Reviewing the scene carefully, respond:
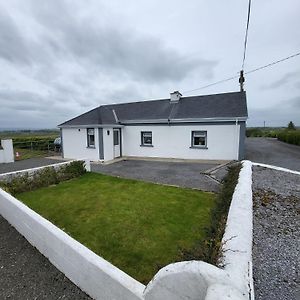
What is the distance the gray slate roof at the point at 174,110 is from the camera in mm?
14203

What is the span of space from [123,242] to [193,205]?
275 centimetres

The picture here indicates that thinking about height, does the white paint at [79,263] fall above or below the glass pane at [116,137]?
below

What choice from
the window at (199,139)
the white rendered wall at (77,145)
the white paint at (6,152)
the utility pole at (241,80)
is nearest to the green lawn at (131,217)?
the white rendered wall at (77,145)

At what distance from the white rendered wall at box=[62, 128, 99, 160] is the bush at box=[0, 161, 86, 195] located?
4476 mm

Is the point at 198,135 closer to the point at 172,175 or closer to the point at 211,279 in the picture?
the point at 172,175

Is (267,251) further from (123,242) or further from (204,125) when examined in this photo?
(204,125)

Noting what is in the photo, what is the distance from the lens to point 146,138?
647 inches

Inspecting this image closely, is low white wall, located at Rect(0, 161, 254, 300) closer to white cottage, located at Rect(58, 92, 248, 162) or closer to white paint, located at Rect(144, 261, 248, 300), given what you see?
white paint, located at Rect(144, 261, 248, 300)

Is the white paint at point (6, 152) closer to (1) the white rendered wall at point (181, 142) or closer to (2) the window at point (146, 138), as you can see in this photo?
(1) the white rendered wall at point (181, 142)

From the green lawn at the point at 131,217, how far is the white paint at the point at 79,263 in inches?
26.0

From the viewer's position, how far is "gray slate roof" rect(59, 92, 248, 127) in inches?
559

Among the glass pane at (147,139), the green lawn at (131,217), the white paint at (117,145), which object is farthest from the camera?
the glass pane at (147,139)

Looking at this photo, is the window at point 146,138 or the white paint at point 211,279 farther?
the window at point 146,138

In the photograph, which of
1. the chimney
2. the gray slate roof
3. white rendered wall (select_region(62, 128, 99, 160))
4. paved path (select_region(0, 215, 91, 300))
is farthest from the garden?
the chimney
